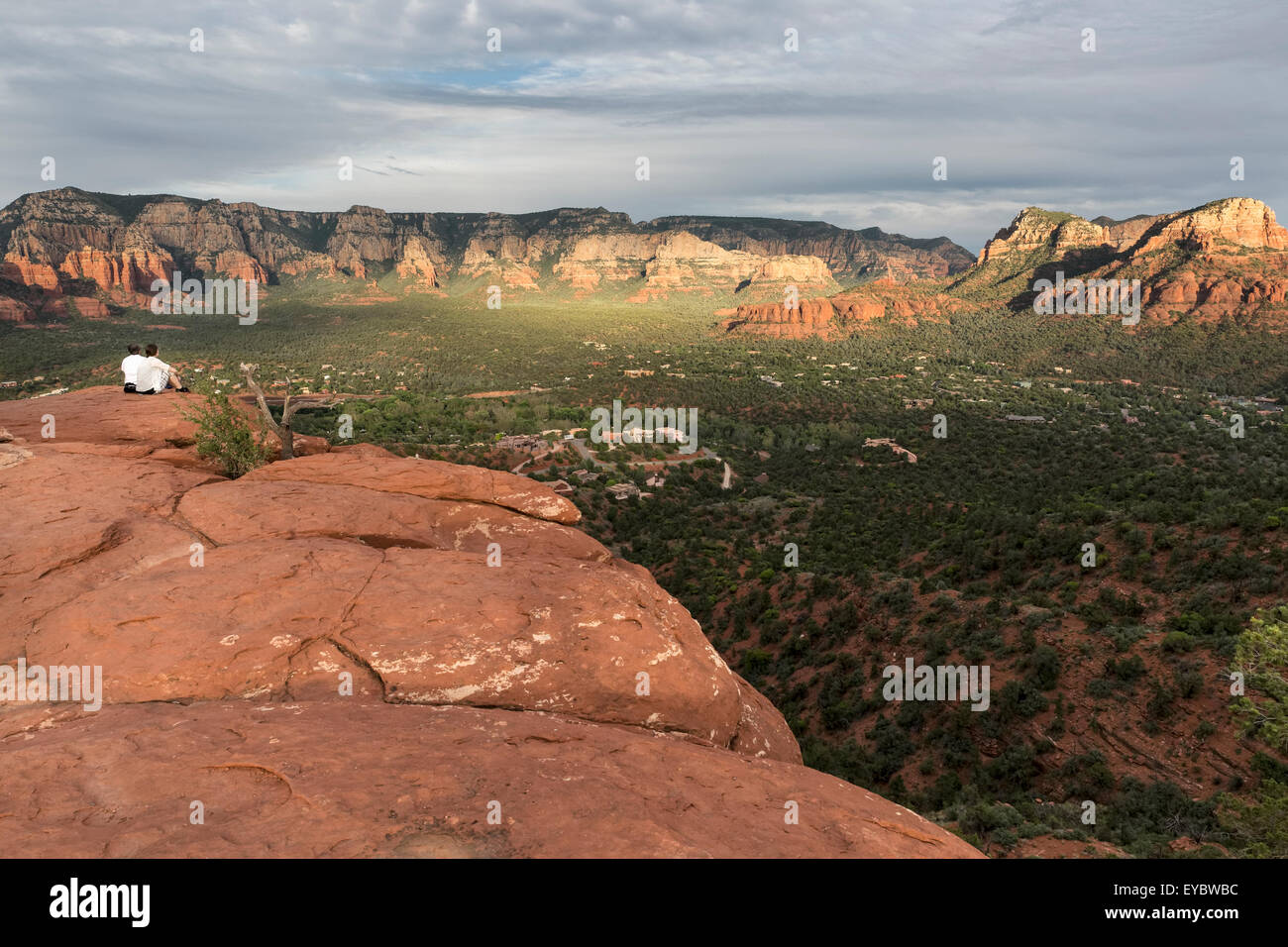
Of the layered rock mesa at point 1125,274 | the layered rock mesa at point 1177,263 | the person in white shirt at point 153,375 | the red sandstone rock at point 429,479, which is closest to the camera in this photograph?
the red sandstone rock at point 429,479

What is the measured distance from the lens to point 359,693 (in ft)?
26.0

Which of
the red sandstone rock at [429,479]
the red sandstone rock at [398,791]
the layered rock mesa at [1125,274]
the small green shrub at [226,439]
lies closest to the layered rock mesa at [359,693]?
the red sandstone rock at [398,791]

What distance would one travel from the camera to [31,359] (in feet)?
340

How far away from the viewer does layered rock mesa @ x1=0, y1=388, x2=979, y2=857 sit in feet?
17.4

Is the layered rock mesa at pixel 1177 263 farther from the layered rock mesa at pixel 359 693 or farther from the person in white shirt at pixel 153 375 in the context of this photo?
the person in white shirt at pixel 153 375

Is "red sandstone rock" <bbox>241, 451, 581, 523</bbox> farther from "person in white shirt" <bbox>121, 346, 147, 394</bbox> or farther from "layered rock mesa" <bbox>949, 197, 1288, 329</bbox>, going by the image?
"layered rock mesa" <bbox>949, 197, 1288, 329</bbox>

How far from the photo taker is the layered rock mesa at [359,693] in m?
5.29

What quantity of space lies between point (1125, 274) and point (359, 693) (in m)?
186

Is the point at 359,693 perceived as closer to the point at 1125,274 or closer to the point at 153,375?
the point at 153,375

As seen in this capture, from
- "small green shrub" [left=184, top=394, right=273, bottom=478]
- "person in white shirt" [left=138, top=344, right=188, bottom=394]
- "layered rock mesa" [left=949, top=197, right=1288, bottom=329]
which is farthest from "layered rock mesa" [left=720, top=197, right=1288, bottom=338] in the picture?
"person in white shirt" [left=138, top=344, right=188, bottom=394]

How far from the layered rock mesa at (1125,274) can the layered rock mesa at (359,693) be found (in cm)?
15776

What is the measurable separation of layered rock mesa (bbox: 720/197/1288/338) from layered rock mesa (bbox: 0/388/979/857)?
158 meters

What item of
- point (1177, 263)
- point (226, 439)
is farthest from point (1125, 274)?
point (226, 439)
